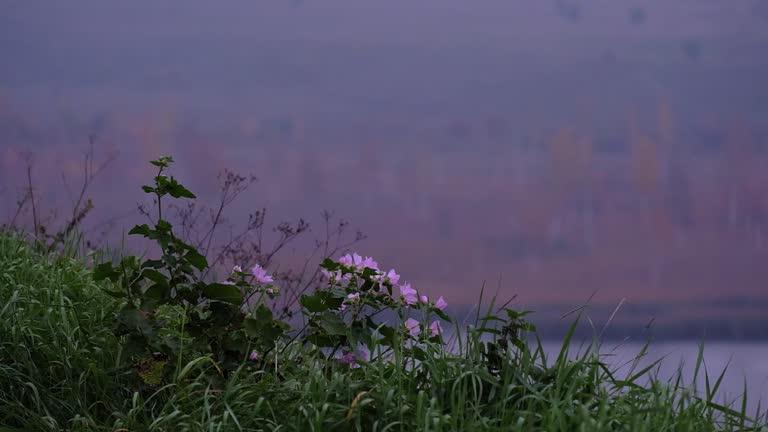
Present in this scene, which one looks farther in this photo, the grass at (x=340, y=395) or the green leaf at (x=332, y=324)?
the green leaf at (x=332, y=324)

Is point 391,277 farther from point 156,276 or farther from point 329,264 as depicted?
point 156,276

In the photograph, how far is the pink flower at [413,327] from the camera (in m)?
3.94

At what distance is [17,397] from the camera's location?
449 centimetres

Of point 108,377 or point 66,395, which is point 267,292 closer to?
point 108,377

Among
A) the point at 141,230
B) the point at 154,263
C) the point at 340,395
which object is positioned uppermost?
the point at 141,230

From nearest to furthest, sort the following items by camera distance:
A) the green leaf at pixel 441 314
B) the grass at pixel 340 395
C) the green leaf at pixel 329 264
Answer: the grass at pixel 340 395 → the green leaf at pixel 441 314 → the green leaf at pixel 329 264

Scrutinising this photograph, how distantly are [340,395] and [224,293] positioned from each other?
88 centimetres

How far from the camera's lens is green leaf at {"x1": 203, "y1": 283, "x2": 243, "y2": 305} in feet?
13.2

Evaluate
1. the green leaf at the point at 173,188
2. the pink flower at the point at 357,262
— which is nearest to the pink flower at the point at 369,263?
the pink flower at the point at 357,262

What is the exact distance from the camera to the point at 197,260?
13.4 ft

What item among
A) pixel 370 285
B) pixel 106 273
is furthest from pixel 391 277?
pixel 106 273

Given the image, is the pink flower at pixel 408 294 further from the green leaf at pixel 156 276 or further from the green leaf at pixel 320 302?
the green leaf at pixel 156 276

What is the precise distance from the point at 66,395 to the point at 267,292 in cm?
118

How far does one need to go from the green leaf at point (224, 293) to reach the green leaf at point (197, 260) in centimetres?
11
